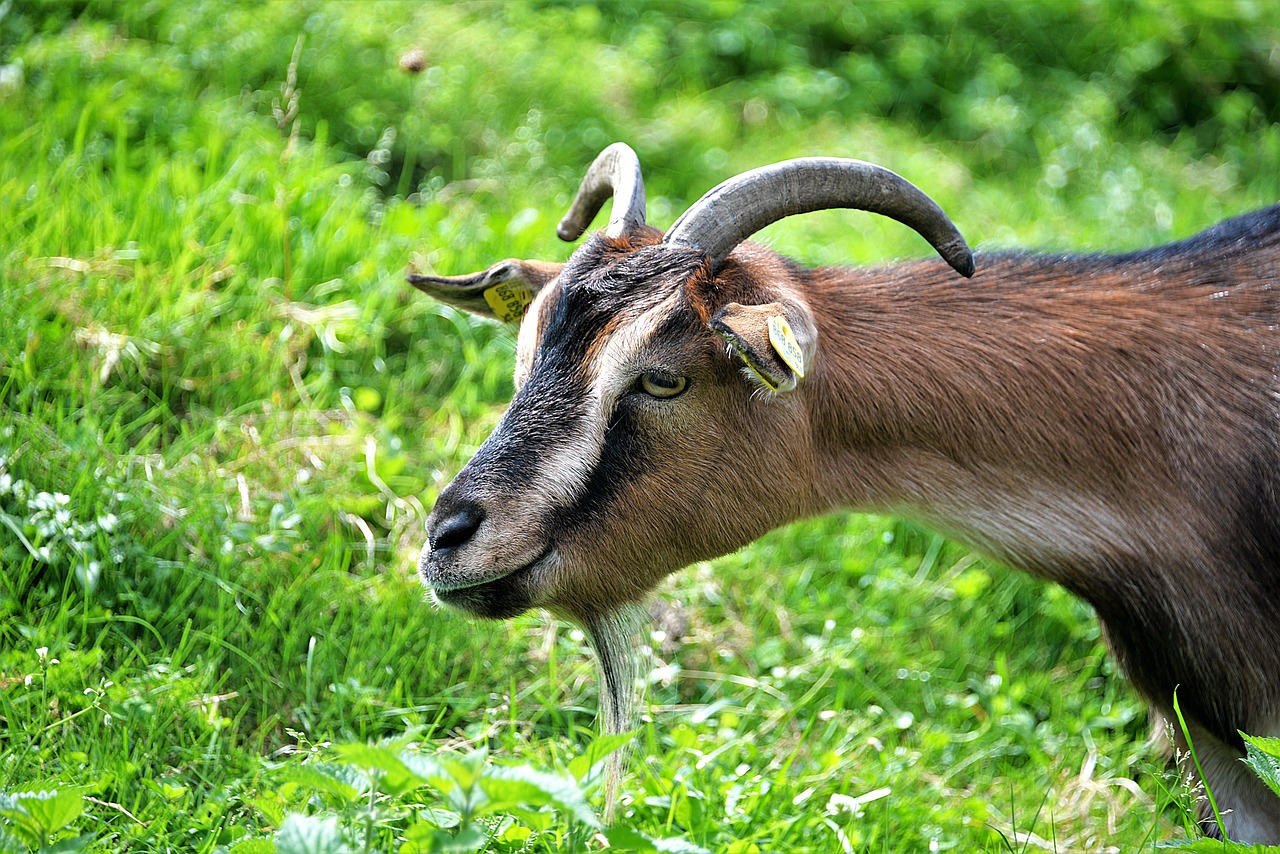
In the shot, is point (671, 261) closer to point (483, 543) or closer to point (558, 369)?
point (558, 369)

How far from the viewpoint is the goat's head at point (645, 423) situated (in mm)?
3195

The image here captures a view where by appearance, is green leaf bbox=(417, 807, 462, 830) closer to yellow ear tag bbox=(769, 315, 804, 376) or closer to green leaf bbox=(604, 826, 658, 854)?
green leaf bbox=(604, 826, 658, 854)

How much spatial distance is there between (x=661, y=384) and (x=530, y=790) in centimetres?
131

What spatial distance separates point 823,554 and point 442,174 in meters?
2.92

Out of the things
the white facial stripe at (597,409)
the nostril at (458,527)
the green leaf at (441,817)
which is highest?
the white facial stripe at (597,409)

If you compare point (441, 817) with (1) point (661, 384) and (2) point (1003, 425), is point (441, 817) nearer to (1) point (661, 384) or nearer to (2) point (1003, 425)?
(1) point (661, 384)

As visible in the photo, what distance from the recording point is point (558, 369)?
3266 mm

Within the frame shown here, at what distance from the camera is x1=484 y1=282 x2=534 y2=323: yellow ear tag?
3809 millimetres

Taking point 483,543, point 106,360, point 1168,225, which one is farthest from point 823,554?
point 1168,225

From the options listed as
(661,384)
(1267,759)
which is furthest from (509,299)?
(1267,759)

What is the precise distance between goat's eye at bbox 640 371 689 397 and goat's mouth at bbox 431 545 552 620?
506 mm

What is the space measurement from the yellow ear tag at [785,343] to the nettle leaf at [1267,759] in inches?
51.6

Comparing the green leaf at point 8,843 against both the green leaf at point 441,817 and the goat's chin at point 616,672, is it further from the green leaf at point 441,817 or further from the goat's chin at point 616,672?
the goat's chin at point 616,672

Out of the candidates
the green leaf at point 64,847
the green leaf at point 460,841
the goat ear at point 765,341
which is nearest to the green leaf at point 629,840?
the green leaf at point 460,841
